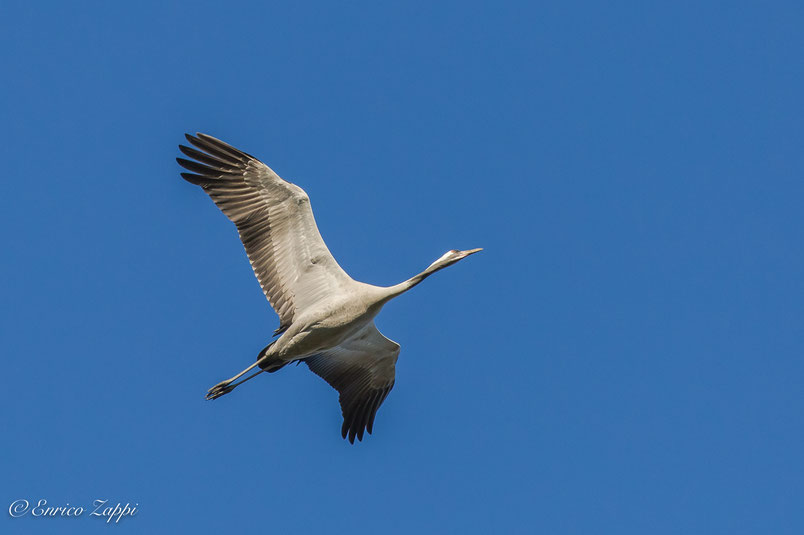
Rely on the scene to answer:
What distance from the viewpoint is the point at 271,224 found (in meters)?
18.4

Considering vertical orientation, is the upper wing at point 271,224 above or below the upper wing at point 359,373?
above

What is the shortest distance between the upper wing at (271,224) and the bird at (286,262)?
2cm

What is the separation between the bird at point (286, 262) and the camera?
1758cm

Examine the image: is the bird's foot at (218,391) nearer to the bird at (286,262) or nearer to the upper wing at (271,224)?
the bird at (286,262)

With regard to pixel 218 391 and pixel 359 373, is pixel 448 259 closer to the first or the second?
pixel 359 373

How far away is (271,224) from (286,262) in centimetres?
73

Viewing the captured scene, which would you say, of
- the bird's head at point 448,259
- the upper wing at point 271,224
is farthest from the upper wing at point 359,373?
the bird's head at point 448,259

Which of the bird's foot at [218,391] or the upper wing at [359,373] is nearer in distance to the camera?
the bird's foot at [218,391]

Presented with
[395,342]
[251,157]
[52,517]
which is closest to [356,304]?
[395,342]

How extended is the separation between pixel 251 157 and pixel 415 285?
3882 millimetres

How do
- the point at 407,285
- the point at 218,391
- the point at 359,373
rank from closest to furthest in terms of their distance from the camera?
the point at 407,285, the point at 218,391, the point at 359,373

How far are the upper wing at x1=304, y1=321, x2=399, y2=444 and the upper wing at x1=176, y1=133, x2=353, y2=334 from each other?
56.5 inches

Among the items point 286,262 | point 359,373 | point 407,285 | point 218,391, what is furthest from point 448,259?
A: point 218,391

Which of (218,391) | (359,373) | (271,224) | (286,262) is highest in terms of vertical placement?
(271,224)
